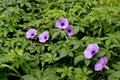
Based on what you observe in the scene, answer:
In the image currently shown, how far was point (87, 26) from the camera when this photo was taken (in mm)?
2420

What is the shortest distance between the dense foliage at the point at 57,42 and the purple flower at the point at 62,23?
0.17 feet

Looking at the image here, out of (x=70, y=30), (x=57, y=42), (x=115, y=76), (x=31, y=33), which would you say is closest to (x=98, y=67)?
(x=115, y=76)

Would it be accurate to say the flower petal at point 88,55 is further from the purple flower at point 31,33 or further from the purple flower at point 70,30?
the purple flower at point 31,33

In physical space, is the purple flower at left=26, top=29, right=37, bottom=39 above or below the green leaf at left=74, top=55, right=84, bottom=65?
above

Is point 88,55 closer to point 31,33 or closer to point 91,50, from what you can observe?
point 91,50

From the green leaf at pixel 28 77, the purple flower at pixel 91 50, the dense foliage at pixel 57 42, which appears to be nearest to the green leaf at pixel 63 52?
the dense foliage at pixel 57 42

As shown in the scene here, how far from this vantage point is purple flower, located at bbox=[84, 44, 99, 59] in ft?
6.32

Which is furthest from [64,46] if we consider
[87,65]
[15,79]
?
[15,79]

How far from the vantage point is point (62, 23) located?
7.84ft

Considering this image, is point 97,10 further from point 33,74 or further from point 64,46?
point 33,74

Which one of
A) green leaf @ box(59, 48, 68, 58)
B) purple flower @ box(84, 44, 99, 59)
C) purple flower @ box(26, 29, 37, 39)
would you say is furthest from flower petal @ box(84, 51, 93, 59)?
purple flower @ box(26, 29, 37, 39)

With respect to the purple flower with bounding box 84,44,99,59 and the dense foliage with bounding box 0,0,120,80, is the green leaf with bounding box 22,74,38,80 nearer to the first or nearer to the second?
the dense foliage with bounding box 0,0,120,80

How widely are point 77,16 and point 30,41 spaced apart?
543mm

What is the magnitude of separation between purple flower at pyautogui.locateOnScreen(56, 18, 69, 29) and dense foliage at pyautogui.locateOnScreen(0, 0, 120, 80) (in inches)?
2.0
